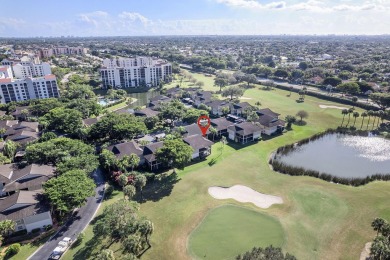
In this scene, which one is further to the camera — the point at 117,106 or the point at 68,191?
the point at 117,106

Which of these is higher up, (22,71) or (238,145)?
(22,71)

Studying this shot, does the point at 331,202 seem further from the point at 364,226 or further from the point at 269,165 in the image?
the point at 269,165

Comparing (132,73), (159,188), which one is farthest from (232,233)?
(132,73)

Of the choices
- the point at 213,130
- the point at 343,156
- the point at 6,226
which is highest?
the point at 213,130

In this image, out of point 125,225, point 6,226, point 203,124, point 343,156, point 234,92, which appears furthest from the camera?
point 234,92

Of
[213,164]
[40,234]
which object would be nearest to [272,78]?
[213,164]

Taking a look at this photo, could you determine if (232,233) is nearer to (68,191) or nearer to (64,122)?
(68,191)

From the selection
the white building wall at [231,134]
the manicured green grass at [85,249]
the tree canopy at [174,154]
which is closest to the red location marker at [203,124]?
the white building wall at [231,134]
